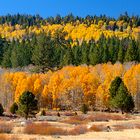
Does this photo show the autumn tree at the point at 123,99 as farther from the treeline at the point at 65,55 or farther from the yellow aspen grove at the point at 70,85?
the treeline at the point at 65,55

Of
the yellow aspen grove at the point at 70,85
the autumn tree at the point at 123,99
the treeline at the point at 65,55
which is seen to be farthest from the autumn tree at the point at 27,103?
the treeline at the point at 65,55

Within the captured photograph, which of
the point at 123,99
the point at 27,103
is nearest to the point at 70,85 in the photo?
the point at 123,99

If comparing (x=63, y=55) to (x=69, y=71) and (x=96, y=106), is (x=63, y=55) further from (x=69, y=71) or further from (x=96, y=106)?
(x=96, y=106)

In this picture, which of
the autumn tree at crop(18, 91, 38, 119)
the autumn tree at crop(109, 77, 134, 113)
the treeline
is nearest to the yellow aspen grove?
the autumn tree at crop(109, 77, 134, 113)

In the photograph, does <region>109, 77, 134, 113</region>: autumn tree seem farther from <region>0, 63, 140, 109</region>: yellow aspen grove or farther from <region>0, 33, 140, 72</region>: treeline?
<region>0, 33, 140, 72</region>: treeline

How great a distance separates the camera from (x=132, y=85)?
4680 inches

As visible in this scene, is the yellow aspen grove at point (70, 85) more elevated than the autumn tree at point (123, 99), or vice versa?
the yellow aspen grove at point (70, 85)

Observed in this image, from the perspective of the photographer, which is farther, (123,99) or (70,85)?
(70,85)

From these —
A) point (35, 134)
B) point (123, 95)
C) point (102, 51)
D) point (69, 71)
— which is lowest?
point (35, 134)

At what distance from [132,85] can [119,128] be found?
63450 mm

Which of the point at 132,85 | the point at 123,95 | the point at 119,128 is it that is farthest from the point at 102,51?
the point at 119,128

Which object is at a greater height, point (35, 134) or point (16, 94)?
point (16, 94)

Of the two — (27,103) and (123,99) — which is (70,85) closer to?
(123,99)

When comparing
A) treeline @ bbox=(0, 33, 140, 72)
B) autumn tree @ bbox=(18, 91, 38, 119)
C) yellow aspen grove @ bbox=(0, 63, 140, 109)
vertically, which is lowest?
autumn tree @ bbox=(18, 91, 38, 119)
